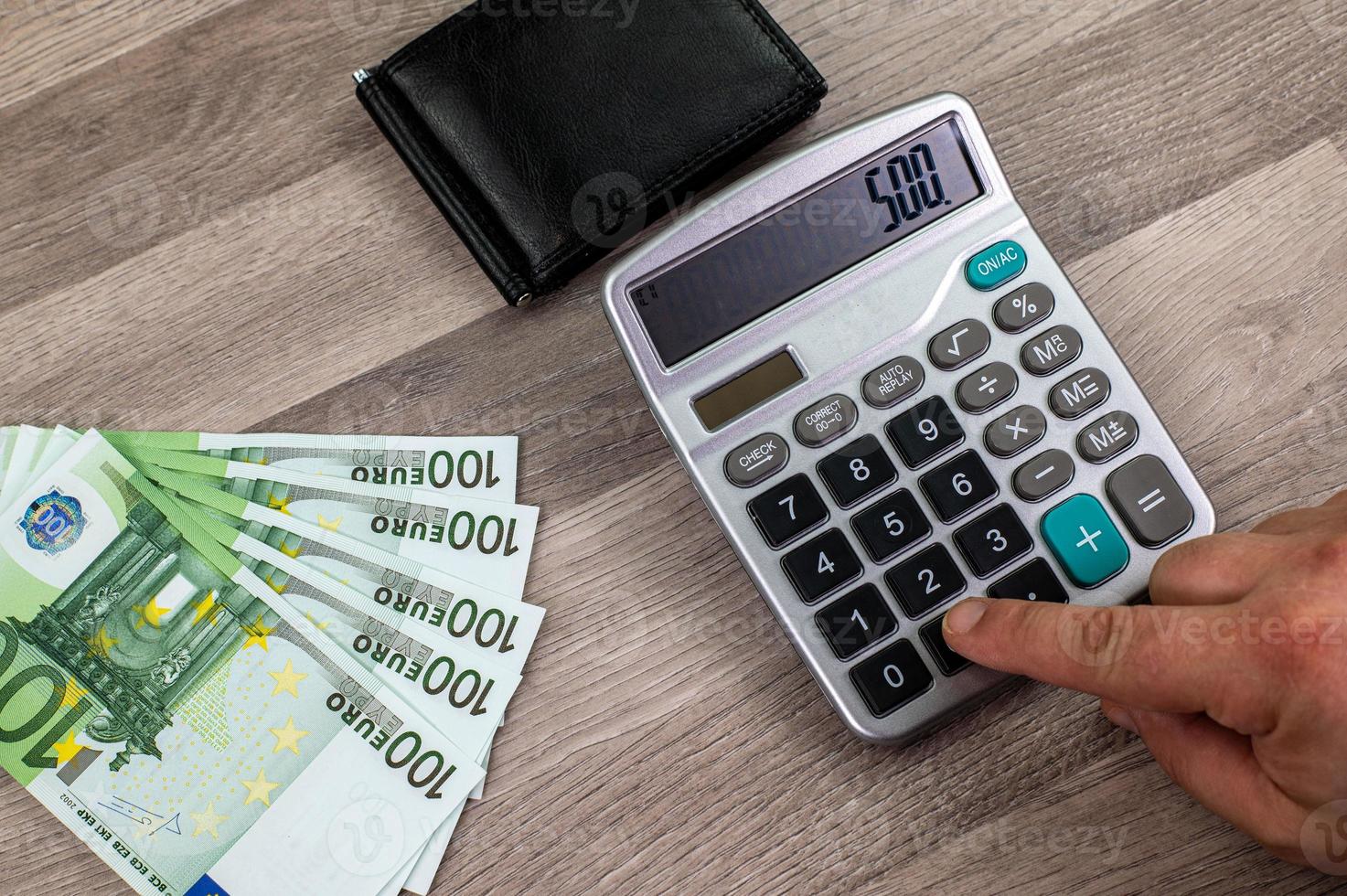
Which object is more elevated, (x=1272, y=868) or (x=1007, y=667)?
(x=1007, y=667)

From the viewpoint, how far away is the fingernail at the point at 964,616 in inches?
17.9

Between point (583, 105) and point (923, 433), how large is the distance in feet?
0.87

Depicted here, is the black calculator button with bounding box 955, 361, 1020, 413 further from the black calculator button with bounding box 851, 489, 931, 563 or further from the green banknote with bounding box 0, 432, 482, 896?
the green banknote with bounding box 0, 432, 482, 896

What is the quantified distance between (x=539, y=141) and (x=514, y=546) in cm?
23

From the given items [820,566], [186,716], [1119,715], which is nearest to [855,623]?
[820,566]

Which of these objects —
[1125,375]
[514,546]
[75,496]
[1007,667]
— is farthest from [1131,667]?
[75,496]

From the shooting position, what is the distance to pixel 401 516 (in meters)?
0.57

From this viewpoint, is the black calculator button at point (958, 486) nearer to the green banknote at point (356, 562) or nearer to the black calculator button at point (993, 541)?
the black calculator button at point (993, 541)

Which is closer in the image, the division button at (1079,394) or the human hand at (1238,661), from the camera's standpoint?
the human hand at (1238,661)

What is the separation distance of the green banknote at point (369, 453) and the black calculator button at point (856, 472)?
18 centimetres

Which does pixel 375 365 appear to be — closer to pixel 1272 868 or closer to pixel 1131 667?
pixel 1131 667

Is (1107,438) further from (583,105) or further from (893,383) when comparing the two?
(583,105)

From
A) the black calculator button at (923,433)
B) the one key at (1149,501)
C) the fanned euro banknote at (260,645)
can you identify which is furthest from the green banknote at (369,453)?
the one key at (1149,501)

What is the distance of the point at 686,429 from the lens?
505 mm
